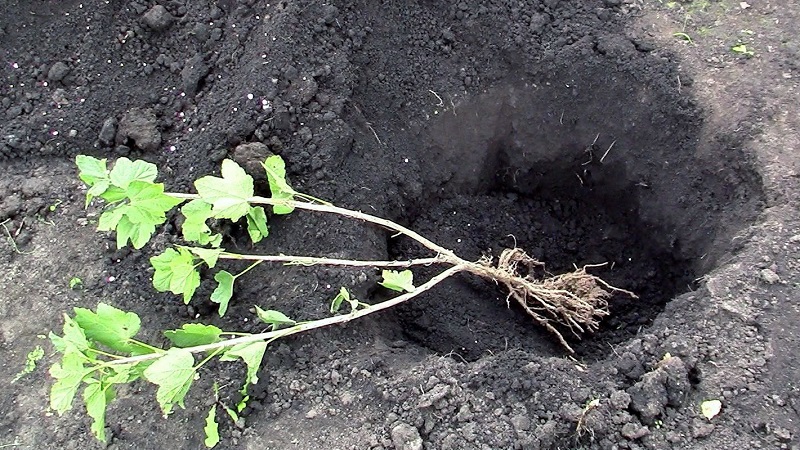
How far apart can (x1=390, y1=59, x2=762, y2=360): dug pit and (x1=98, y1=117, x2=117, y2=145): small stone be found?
128cm

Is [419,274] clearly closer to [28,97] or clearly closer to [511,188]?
[511,188]

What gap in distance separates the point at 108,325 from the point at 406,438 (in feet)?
3.14

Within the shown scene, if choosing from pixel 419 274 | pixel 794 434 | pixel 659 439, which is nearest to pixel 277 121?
pixel 419 274

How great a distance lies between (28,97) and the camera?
3.09 metres

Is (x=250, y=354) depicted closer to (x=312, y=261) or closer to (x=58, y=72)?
(x=312, y=261)

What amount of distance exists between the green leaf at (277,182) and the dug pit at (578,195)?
0.77m

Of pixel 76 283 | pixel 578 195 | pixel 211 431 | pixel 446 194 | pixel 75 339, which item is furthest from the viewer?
pixel 578 195

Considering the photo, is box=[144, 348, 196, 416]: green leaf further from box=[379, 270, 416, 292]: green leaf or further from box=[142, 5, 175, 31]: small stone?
box=[142, 5, 175, 31]: small stone

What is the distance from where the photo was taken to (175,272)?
2236mm

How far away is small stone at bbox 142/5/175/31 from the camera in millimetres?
3037

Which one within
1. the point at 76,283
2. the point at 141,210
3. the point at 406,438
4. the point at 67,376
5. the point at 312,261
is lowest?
the point at 76,283

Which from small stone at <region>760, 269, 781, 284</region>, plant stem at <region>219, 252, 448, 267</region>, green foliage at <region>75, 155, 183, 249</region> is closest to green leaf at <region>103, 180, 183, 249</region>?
green foliage at <region>75, 155, 183, 249</region>

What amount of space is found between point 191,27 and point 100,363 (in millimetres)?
1593

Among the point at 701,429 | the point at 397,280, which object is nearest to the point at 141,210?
the point at 397,280
